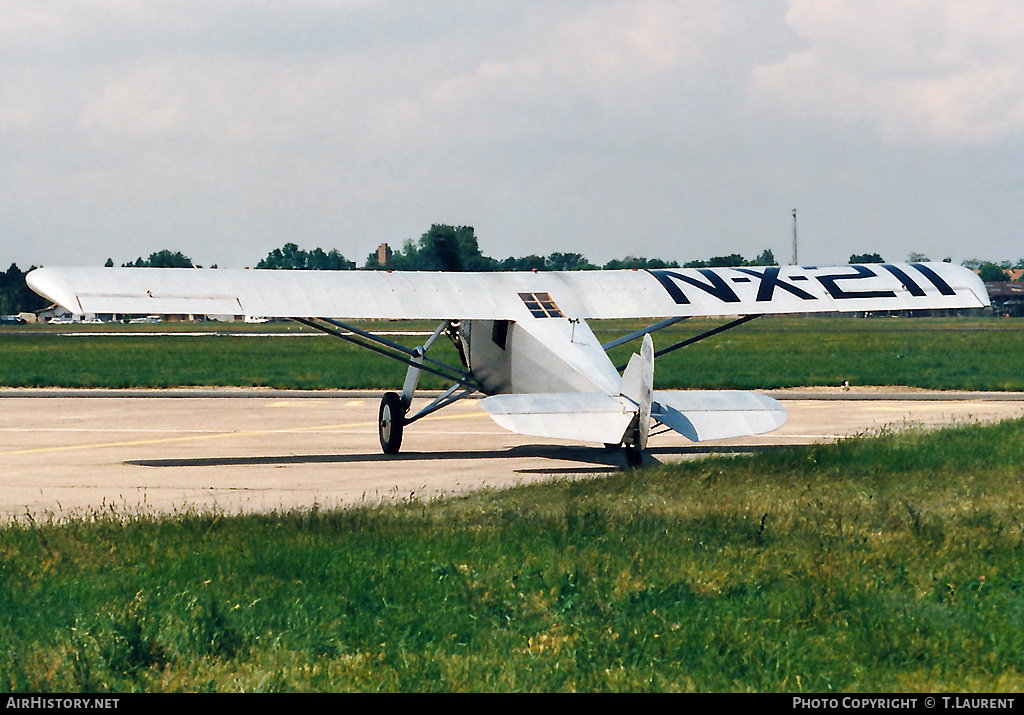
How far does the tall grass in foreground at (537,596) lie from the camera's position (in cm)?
674

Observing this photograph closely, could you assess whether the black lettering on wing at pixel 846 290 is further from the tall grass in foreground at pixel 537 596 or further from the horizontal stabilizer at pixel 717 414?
the tall grass in foreground at pixel 537 596

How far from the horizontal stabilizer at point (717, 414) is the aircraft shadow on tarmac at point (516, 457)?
1.53 m

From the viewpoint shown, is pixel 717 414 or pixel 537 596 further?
pixel 717 414

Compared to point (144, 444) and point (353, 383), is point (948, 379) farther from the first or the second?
point (144, 444)

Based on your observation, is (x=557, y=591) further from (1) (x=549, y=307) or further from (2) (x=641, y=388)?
(1) (x=549, y=307)

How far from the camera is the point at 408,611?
26.2 feet

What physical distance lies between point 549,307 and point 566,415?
3.93m

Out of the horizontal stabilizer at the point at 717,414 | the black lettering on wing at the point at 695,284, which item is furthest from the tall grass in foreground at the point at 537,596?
the black lettering on wing at the point at 695,284

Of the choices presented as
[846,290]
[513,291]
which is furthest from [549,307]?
[846,290]

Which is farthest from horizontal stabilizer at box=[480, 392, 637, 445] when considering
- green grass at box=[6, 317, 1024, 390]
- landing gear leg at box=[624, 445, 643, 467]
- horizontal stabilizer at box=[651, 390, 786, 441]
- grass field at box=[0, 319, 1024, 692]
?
green grass at box=[6, 317, 1024, 390]

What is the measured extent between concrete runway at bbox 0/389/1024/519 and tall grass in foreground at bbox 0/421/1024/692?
7.01 feet

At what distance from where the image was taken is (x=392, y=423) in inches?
724
